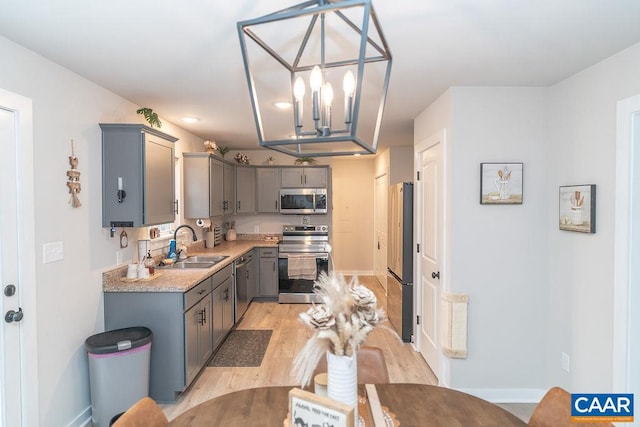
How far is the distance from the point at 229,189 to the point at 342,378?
181 inches

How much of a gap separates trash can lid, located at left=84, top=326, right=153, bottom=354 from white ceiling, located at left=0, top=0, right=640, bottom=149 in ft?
5.96

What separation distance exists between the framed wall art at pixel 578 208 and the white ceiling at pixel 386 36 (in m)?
0.82

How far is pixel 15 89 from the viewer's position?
2051mm

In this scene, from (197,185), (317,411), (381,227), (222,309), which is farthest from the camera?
(381,227)

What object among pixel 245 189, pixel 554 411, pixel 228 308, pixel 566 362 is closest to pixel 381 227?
pixel 245 189

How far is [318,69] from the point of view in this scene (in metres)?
1.17

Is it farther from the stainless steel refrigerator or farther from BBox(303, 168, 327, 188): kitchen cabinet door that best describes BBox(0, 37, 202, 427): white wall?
BBox(303, 168, 327, 188): kitchen cabinet door

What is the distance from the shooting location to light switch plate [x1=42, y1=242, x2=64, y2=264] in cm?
224

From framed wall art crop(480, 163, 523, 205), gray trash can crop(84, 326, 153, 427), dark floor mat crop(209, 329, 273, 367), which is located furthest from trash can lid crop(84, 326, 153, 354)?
framed wall art crop(480, 163, 523, 205)

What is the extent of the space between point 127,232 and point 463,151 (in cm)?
287

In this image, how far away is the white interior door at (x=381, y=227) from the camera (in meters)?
6.35

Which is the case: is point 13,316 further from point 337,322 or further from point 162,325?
point 337,322

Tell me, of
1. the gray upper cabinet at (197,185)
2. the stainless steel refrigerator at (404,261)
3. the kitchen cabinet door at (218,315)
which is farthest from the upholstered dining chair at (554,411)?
the gray upper cabinet at (197,185)

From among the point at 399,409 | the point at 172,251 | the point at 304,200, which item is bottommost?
the point at 399,409
